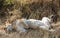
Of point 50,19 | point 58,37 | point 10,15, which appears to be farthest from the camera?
point 10,15

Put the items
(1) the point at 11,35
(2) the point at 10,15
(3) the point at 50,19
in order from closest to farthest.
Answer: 1. (1) the point at 11,35
2. (3) the point at 50,19
3. (2) the point at 10,15

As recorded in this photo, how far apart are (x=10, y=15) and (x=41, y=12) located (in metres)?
1.03

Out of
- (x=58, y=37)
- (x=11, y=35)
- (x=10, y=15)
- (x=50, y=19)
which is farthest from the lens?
(x=10, y=15)

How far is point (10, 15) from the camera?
8.19 m

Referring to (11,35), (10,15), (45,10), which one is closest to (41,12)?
(45,10)

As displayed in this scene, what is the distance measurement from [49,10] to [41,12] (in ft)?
0.87

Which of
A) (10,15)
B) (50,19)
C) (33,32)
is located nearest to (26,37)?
(33,32)

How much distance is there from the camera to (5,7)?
8.68 m

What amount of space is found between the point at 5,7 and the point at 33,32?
2.27 m

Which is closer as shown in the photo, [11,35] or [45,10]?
[11,35]

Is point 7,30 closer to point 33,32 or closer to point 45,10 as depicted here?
point 33,32

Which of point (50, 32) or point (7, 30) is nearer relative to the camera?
point (50, 32)

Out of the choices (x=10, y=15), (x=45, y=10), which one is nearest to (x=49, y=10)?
(x=45, y=10)

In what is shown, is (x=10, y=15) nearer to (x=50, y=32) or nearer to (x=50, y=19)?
(x=50, y=19)
